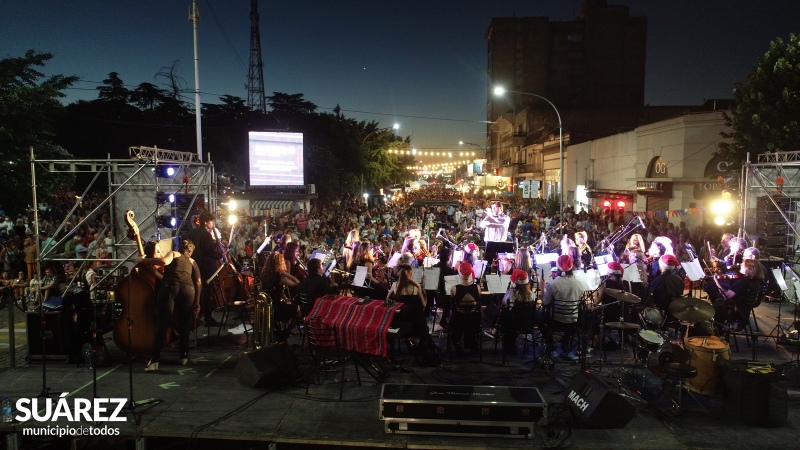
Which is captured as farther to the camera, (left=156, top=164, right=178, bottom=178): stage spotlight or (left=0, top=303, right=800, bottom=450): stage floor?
(left=156, top=164, right=178, bottom=178): stage spotlight

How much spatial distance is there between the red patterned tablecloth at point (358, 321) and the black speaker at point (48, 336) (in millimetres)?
4065

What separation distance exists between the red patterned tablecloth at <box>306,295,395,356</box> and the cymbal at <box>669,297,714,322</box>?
382cm

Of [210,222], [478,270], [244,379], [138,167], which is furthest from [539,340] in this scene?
[138,167]

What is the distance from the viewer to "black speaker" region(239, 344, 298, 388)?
7.13 metres

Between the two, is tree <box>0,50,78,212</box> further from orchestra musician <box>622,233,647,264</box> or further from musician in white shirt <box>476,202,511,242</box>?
orchestra musician <box>622,233,647,264</box>

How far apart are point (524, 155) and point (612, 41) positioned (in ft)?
78.9

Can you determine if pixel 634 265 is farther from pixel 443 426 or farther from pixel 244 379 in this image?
pixel 244 379

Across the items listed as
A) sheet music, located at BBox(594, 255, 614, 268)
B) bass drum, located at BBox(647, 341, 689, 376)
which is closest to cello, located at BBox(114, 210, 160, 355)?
bass drum, located at BBox(647, 341, 689, 376)

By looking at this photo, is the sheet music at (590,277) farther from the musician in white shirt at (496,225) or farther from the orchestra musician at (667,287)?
the musician in white shirt at (496,225)

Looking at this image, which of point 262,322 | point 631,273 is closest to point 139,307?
point 262,322

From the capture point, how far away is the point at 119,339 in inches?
317

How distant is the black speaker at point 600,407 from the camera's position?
5.89 meters

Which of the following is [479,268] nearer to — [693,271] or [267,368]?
[693,271]

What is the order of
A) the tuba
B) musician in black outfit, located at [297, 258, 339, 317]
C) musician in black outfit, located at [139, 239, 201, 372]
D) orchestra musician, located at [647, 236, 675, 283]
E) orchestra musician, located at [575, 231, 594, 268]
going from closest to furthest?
musician in black outfit, located at [139, 239, 201, 372] → the tuba → musician in black outfit, located at [297, 258, 339, 317] → orchestra musician, located at [647, 236, 675, 283] → orchestra musician, located at [575, 231, 594, 268]
